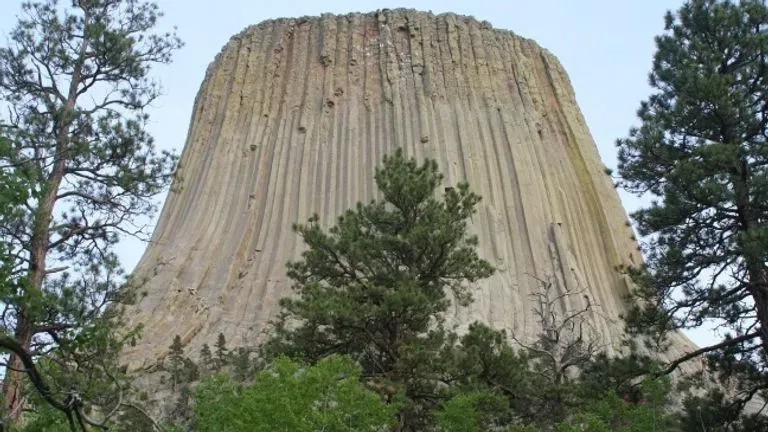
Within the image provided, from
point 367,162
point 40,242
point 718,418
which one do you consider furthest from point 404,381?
point 367,162

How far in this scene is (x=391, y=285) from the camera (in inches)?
682

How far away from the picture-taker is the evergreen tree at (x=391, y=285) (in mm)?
16188

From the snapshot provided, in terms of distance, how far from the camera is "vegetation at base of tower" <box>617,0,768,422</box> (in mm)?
13586

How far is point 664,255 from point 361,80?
23341mm

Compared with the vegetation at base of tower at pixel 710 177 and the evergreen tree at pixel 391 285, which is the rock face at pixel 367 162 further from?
the vegetation at base of tower at pixel 710 177

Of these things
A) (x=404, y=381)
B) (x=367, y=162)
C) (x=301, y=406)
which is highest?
(x=367, y=162)

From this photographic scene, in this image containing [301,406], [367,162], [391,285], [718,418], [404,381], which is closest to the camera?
[301,406]

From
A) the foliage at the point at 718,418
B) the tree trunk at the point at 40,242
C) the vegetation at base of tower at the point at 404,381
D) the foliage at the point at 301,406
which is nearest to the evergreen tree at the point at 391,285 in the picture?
the vegetation at base of tower at the point at 404,381

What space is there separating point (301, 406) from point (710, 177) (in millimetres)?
6889

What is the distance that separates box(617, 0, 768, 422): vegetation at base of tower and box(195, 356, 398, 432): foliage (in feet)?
15.2

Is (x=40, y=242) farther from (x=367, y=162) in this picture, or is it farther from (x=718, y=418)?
(x=367, y=162)

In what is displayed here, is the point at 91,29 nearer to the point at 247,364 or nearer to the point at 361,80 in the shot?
the point at 247,364

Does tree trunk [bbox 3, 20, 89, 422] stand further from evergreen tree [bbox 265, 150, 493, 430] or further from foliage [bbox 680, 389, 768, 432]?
foliage [bbox 680, 389, 768, 432]

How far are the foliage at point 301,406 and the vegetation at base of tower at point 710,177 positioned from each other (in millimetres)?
4626
